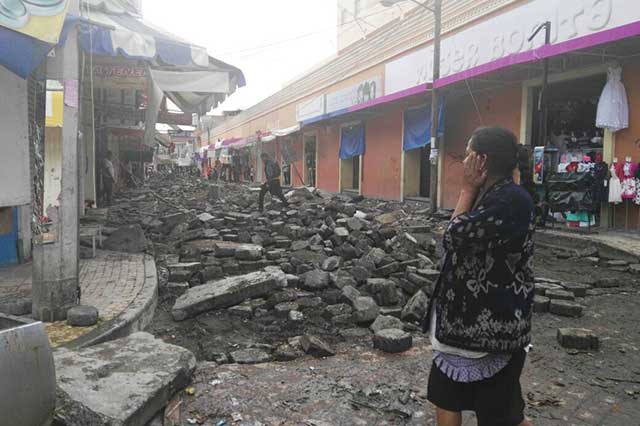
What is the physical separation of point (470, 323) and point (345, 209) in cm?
898

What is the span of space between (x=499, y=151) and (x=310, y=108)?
2207 cm

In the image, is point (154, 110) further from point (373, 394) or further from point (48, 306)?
point (373, 394)

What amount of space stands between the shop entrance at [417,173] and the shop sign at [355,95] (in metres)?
2.74

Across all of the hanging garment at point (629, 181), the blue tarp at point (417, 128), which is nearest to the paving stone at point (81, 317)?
the hanging garment at point (629, 181)

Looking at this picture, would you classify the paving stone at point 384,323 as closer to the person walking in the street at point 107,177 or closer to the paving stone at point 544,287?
the paving stone at point 544,287

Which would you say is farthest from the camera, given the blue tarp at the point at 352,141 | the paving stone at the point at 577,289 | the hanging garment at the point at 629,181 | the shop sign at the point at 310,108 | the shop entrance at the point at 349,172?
the shop sign at the point at 310,108

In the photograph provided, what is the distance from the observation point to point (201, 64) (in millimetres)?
6734

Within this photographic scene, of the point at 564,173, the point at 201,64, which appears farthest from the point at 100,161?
the point at 564,173

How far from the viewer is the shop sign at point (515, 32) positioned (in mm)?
8531

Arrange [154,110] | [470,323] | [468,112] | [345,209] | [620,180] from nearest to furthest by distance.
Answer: [470,323], [154,110], [620,180], [345,209], [468,112]

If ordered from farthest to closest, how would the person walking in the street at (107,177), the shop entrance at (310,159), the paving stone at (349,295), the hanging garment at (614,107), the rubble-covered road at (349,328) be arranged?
the shop entrance at (310,159) < the person walking in the street at (107,177) < the hanging garment at (614,107) < the paving stone at (349,295) < the rubble-covered road at (349,328)

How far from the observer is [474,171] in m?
2.08

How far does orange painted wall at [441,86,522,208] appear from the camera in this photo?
11633mm

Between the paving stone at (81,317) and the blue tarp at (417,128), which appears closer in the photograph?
the paving stone at (81,317)
